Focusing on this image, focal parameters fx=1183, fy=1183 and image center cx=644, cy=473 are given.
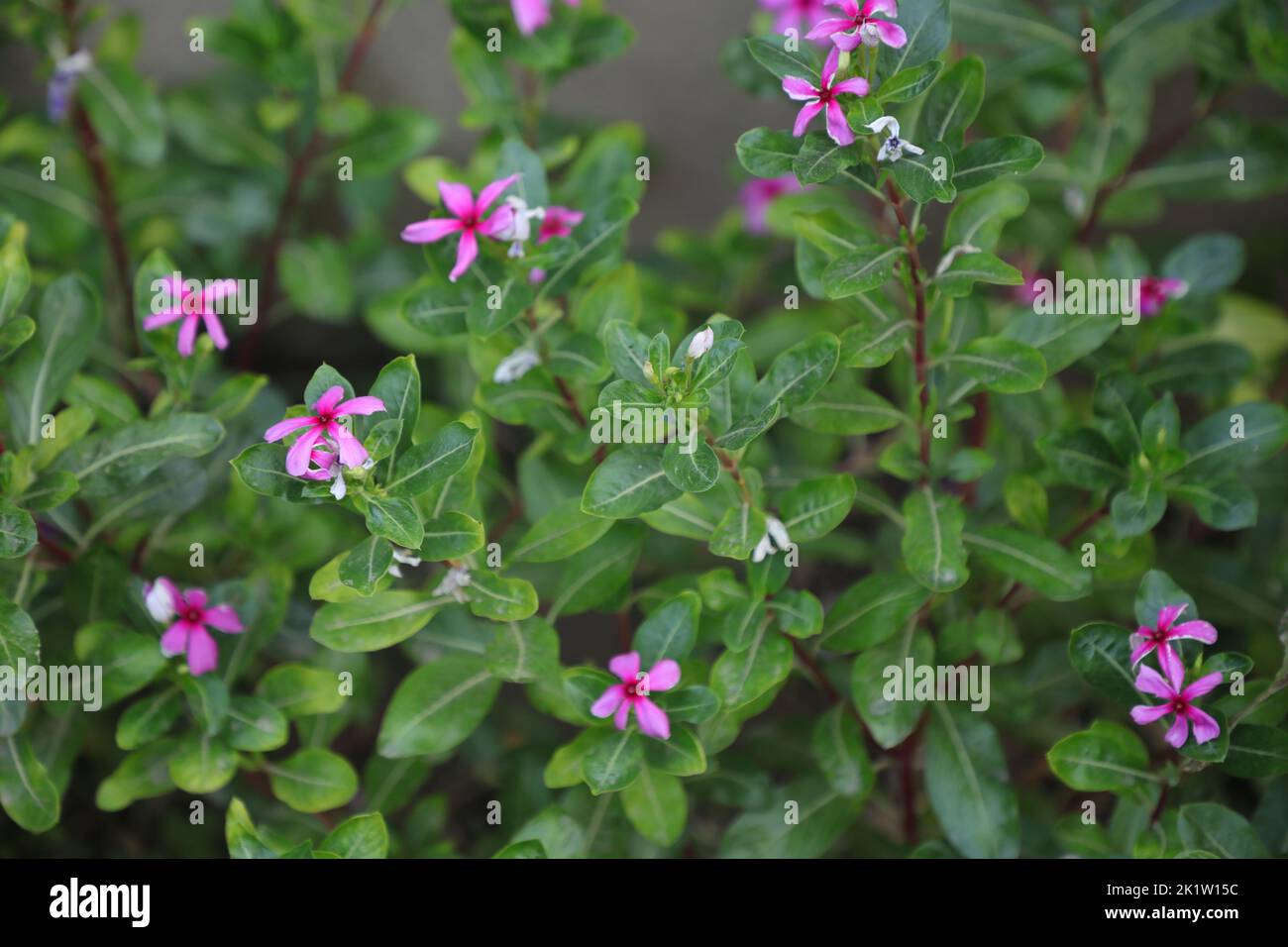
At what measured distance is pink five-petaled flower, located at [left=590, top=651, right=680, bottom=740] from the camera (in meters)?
1.59

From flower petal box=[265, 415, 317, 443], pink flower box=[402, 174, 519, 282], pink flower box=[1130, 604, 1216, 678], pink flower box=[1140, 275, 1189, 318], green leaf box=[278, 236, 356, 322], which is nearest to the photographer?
flower petal box=[265, 415, 317, 443]

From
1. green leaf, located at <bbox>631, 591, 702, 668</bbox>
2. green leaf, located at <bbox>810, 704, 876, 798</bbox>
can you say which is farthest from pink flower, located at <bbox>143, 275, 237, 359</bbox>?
green leaf, located at <bbox>810, 704, 876, 798</bbox>

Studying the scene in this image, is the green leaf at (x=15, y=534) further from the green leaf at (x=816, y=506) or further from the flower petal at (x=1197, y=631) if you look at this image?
the flower petal at (x=1197, y=631)

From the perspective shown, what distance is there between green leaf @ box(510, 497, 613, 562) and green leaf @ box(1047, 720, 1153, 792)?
69 centimetres

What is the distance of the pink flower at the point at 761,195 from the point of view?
262cm

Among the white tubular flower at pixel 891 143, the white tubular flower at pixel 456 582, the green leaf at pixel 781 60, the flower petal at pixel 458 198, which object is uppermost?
the green leaf at pixel 781 60

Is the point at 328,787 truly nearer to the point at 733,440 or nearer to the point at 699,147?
the point at 733,440

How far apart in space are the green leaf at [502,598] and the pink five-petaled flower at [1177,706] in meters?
0.80

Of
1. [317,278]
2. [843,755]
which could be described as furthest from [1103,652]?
[317,278]

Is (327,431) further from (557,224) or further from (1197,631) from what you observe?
(1197,631)

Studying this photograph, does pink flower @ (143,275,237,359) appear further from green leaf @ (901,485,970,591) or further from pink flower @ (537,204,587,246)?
green leaf @ (901,485,970,591)

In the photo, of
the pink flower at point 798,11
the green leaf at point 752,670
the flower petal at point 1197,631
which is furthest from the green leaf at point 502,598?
the pink flower at point 798,11

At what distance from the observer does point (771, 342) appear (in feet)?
7.68

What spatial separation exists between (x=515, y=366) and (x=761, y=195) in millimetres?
1096
